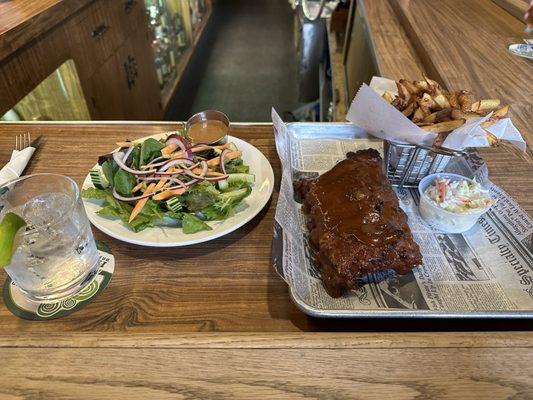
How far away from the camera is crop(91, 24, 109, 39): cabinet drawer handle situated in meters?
2.70

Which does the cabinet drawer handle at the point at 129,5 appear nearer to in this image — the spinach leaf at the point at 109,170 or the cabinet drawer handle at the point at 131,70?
the cabinet drawer handle at the point at 131,70

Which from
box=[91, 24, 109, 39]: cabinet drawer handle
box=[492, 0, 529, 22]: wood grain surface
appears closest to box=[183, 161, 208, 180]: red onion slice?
box=[91, 24, 109, 39]: cabinet drawer handle

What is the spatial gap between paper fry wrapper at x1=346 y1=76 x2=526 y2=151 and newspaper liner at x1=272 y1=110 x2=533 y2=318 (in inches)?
6.3

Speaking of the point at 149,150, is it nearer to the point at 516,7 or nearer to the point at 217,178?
the point at 217,178

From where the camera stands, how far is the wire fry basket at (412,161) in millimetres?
1182

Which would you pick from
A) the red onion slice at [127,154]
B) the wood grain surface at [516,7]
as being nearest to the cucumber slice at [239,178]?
the red onion slice at [127,154]

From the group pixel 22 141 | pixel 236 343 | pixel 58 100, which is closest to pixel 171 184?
pixel 236 343

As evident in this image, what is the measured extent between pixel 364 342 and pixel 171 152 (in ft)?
2.73

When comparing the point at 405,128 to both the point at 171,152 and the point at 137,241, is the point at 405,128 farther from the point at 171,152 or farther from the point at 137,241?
the point at 137,241

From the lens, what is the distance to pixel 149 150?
1196 millimetres

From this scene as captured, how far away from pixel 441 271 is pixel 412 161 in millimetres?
394

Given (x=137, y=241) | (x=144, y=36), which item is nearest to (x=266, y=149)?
(x=137, y=241)

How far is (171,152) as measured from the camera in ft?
3.96

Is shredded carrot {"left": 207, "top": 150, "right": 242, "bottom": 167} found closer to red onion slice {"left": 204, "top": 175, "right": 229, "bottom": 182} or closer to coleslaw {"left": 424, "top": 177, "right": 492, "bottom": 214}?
red onion slice {"left": 204, "top": 175, "right": 229, "bottom": 182}
